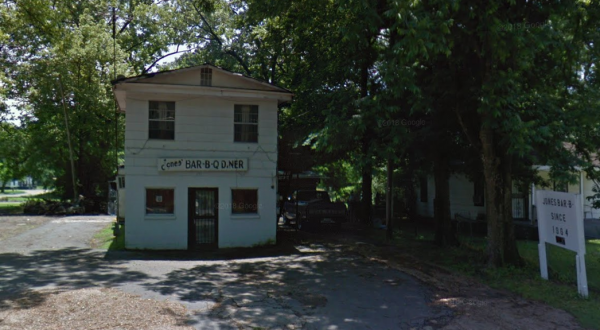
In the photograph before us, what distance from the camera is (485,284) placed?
9852 mm

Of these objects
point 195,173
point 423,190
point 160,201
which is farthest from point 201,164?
point 423,190

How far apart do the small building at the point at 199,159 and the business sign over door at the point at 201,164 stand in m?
0.03

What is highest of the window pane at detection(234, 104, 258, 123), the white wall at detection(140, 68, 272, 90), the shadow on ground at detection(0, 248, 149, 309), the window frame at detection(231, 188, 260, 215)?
the white wall at detection(140, 68, 272, 90)

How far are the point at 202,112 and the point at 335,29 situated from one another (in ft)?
21.9

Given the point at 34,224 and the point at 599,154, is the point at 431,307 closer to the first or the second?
the point at 599,154

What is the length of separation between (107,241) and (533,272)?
550 inches

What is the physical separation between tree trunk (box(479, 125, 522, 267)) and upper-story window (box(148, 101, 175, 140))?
385 inches

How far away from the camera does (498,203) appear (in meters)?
11.6

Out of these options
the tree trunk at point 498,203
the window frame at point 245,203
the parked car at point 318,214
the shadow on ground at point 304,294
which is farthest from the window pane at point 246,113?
the tree trunk at point 498,203

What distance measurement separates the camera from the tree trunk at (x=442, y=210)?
15.3 meters

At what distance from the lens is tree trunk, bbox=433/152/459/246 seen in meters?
15.3

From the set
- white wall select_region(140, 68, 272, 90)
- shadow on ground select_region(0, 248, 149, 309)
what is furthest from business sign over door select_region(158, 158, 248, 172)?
shadow on ground select_region(0, 248, 149, 309)

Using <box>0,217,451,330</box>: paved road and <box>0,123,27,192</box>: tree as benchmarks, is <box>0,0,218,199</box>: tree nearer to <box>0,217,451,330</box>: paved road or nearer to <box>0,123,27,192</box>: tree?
<box>0,123,27,192</box>: tree

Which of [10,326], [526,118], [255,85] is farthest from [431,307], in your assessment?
[255,85]
